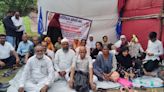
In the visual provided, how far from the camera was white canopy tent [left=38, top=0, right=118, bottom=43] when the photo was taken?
1157 cm

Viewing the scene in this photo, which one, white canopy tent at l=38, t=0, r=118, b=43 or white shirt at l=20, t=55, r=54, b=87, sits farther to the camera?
white canopy tent at l=38, t=0, r=118, b=43

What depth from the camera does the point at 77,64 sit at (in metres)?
7.64

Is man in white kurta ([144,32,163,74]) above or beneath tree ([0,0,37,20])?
beneath

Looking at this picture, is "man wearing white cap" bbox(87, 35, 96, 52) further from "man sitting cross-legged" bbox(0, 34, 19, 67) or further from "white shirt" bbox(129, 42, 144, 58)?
"man sitting cross-legged" bbox(0, 34, 19, 67)

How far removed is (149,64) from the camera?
872cm

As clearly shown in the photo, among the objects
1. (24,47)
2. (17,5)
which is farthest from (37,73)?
(17,5)

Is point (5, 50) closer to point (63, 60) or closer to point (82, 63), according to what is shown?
point (63, 60)

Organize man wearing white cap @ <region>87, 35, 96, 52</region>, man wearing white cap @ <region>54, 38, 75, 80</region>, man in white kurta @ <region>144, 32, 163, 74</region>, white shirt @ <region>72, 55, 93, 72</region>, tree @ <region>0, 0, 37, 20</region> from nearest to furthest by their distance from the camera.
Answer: white shirt @ <region>72, 55, 93, 72</region> < man wearing white cap @ <region>54, 38, 75, 80</region> < man in white kurta @ <region>144, 32, 163, 74</region> < man wearing white cap @ <region>87, 35, 96, 52</region> < tree @ <region>0, 0, 37, 20</region>

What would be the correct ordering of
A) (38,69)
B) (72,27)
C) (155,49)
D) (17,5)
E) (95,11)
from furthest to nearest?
(17,5) → (95,11) → (72,27) → (155,49) → (38,69)

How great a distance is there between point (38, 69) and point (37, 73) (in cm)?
9

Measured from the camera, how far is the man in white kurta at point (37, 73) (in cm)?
698

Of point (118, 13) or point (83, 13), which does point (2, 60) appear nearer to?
point (83, 13)

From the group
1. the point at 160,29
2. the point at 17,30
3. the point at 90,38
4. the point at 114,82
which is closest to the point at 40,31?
the point at 17,30

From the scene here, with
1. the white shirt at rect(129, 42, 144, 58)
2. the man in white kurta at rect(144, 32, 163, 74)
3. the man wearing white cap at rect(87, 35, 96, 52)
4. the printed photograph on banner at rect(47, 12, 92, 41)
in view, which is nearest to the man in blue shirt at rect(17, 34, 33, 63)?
the printed photograph on banner at rect(47, 12, 92, 41)
